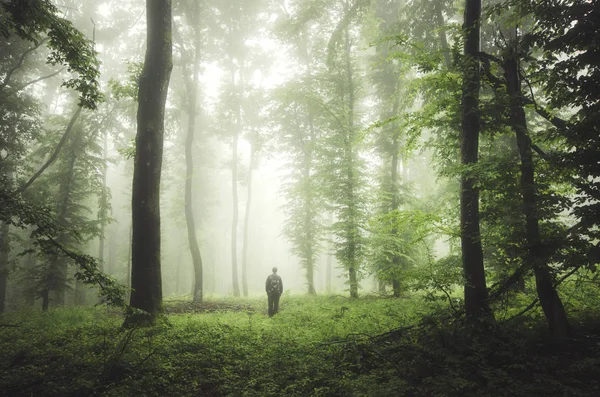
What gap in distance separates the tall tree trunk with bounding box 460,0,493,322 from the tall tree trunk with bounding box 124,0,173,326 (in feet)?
23.6

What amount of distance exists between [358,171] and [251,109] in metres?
10.3

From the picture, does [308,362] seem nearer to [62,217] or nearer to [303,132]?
[303,132]

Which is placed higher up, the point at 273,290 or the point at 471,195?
the point at 471,195

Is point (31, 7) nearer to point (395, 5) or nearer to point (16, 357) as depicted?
point (16, 357)

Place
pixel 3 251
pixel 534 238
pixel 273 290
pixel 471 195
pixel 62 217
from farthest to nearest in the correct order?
pixel 62 217 → pixel 3 251 → pixel 273 290 → pixel 471 195 → pixel 534 238

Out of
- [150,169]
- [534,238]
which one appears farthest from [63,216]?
[534,238]

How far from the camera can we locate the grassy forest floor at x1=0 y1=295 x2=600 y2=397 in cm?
404

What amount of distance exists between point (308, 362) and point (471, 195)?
4.83 meters

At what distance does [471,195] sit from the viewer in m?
6.23

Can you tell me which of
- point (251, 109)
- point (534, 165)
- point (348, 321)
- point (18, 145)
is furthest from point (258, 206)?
point (534, 165)

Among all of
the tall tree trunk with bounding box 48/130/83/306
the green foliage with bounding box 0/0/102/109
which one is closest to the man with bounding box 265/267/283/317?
the green foliage with bounding box 0/0/102/109

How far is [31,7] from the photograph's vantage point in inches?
199

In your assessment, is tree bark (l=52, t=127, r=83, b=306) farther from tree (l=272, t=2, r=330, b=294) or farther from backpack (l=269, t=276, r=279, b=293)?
backpack (l=269, t=276, r=279, b=293)

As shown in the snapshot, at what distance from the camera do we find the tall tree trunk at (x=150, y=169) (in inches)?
274
